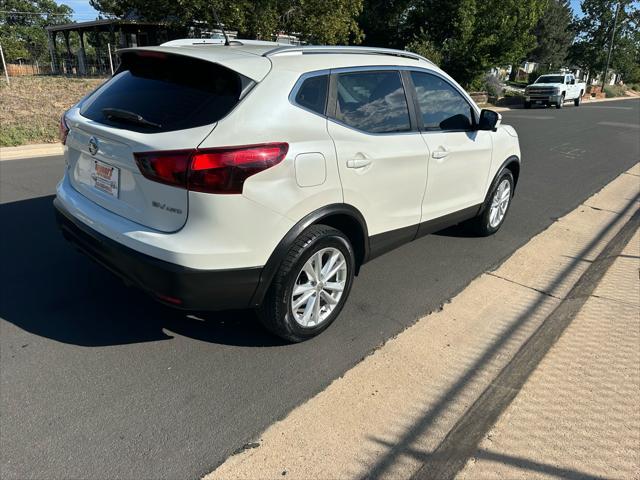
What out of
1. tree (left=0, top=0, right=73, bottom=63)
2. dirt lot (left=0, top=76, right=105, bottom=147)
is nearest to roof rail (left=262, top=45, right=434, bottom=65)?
dirt lot (left=0, top=76, right=105, bottom=147)

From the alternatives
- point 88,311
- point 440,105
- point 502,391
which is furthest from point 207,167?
point 440,105

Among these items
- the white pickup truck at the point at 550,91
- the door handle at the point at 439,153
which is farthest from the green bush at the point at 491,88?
the door handle at the point at 439,153

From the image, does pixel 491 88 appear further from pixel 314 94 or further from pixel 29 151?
pixel 314 94

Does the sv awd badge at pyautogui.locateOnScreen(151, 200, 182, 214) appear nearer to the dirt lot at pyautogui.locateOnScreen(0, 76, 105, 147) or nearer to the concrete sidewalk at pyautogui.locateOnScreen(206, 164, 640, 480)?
the concrete sidewalk at pyautogui.locateOnScreen(206, 164, 640, 480)

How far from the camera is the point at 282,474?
221cm

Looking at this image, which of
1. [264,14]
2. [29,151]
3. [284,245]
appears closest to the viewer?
[284,245]

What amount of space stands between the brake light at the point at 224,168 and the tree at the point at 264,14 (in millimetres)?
14880

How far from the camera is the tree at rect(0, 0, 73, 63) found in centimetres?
6043

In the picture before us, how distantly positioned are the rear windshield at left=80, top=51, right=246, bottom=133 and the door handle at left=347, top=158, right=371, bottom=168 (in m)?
0.80

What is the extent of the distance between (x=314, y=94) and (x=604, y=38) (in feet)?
235

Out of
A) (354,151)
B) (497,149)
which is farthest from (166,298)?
(497,149)

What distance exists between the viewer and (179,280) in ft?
8.38

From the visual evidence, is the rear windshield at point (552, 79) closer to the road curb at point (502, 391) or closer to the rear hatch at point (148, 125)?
the road curb at point (502, 391)

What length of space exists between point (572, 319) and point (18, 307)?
13.3 feet
